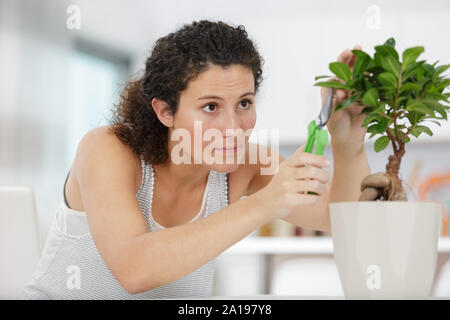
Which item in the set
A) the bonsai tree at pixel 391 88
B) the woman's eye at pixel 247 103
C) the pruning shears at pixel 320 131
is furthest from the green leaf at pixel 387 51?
the woman's eye at pixel 247 103

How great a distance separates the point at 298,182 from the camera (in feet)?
2.49

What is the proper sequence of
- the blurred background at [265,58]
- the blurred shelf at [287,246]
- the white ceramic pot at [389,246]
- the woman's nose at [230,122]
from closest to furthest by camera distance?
the white ceramic pot at [389,246], the woman's nose at [230,122], the blurred background at [265,58], the blurred shelf at [287,246]

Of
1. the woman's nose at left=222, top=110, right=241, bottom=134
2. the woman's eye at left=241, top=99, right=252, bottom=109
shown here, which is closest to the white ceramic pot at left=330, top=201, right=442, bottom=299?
the woman's nose at left=222, top=110, right=241, bottom=134

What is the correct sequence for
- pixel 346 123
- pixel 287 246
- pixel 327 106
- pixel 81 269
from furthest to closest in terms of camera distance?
pixel 287 246 < pixel 81 269 < pixel 346 123 < pixel 327 106

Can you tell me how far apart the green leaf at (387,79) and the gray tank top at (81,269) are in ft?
2.22

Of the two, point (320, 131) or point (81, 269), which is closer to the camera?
point (320, 131)

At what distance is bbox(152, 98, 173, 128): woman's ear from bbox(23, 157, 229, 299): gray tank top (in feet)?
0.37

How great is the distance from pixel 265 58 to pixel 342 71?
10.6ft

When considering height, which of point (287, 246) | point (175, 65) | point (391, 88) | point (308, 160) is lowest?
point (287, 246)

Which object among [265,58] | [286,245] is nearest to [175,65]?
[286,245]

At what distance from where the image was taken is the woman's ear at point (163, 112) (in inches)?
47.8

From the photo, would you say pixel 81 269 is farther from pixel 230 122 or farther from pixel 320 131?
pixel 320 131

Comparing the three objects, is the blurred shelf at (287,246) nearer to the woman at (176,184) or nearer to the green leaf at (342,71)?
the woman at (176,184)
